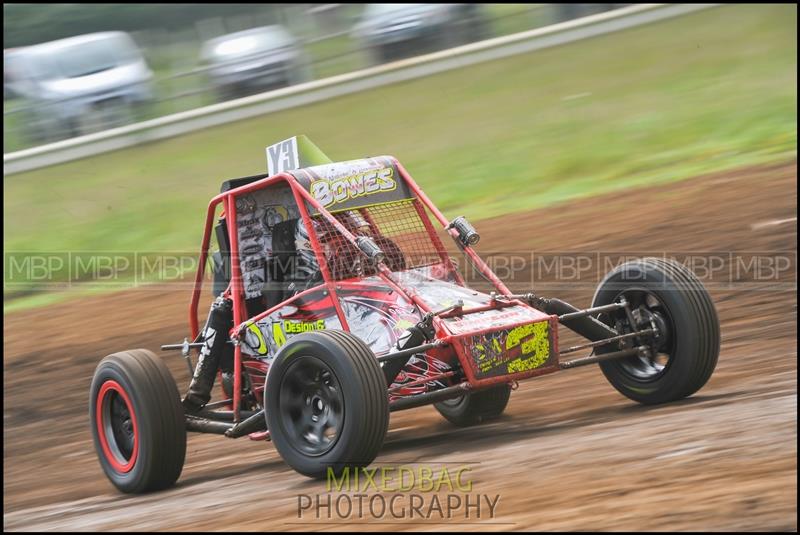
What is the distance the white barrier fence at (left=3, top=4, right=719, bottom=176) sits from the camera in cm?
1755

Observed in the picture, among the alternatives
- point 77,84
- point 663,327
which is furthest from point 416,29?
point 663,327

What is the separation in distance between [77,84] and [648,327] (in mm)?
13678

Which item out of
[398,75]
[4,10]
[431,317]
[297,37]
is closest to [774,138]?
[398,75]

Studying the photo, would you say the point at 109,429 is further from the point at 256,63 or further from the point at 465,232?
the point at 256,63

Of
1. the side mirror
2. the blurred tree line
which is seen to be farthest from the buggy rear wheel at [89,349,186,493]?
the blurred tree line

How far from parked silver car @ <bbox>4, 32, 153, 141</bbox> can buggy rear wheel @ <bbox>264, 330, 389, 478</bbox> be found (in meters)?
13.0

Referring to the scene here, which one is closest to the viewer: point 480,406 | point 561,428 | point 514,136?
point 561,428

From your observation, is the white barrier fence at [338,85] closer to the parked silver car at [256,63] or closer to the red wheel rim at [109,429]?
the parked silver car at [256,63]

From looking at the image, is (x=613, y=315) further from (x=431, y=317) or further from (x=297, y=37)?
(x=297, y=37)

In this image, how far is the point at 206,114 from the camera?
1819 centimetres

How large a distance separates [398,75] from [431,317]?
43.4 feet

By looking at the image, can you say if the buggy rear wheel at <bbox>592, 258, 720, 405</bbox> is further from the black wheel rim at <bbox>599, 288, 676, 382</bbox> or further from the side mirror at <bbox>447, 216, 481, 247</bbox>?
the side mirror at <bbox>447, 216, 481, 247</bbox>

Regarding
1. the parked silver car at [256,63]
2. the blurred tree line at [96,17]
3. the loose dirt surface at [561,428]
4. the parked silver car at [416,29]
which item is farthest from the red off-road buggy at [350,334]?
the blurred tree line at [96,17]

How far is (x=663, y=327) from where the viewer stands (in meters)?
6.48
